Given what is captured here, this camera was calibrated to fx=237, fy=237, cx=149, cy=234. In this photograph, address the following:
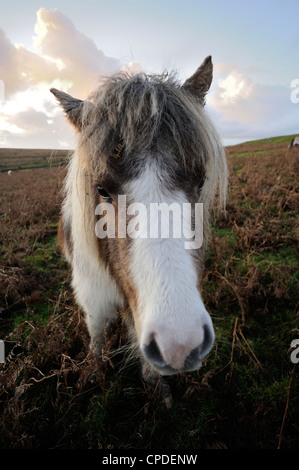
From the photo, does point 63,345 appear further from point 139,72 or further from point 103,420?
point 139,72

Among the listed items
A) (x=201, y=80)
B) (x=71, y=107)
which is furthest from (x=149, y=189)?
(x=201, y=80)

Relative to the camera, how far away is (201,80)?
7.30 feet

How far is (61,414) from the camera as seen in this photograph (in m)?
2.34

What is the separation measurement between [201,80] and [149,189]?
4.70 feet

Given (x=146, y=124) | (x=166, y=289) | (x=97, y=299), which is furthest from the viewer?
(x=97, y=299)

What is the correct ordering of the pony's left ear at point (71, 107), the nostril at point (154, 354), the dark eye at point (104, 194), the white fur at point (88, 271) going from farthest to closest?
the white fur at point (88, 271) → the pony's left ear at point (71, 107) → the dark eye at point (104, 194) → the nostril at point (154, 354)

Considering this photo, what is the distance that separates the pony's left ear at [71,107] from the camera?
211 cm

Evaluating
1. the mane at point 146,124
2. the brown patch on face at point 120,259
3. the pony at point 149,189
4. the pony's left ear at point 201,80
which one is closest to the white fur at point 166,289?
the pony at point 149,189

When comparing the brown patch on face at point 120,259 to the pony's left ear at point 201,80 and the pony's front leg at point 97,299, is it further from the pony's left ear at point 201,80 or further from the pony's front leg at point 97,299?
the pony's left ear at point 201,80

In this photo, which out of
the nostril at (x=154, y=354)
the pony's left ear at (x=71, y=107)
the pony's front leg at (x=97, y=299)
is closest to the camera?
the nostril at (x=154, y=354)

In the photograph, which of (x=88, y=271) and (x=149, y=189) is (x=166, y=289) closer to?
(x=149, y=189)

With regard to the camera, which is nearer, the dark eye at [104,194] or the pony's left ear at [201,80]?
the dark eye at [104,194]

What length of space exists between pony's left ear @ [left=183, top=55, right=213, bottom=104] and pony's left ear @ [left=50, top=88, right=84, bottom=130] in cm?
100

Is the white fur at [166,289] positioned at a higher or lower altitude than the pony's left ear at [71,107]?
lower
